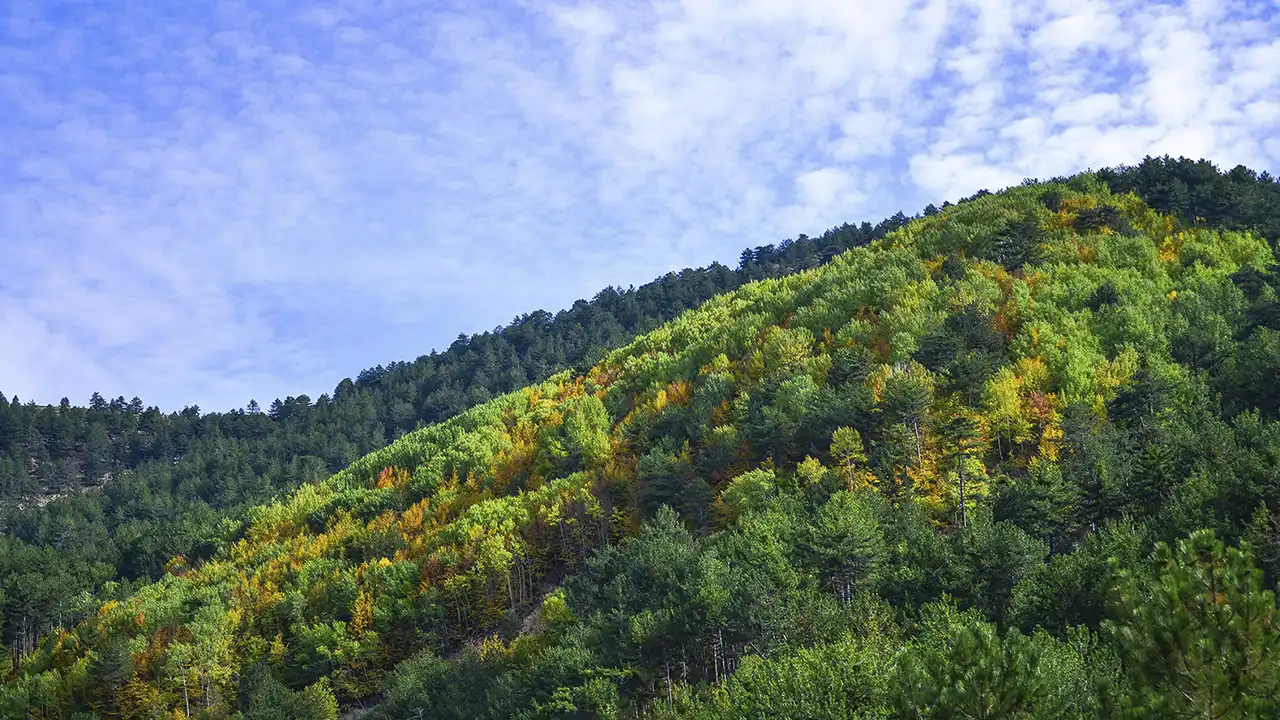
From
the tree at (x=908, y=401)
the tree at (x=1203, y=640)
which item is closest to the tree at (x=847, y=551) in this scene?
the tree at (x=908, y=401)

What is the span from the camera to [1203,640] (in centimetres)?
1805

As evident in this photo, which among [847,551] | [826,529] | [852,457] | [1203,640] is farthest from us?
[852,457]

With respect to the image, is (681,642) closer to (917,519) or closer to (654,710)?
(654,710)

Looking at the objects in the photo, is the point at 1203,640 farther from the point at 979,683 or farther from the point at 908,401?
the point at 908,401

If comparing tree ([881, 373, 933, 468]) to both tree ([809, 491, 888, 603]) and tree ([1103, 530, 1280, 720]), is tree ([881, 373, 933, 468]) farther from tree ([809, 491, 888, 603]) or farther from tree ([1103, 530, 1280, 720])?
tree ([1103, 530, 1280, 720])

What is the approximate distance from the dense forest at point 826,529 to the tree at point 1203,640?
6 centimetres

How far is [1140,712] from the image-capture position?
18.6 meters

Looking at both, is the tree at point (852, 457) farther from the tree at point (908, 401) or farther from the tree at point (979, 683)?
the tree at point (979, 683)

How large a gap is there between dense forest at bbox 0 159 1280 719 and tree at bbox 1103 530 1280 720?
0.21 feet

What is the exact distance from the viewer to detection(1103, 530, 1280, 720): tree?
1802cm

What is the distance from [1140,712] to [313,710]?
244 ft

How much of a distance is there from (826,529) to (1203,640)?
44069 millimetres

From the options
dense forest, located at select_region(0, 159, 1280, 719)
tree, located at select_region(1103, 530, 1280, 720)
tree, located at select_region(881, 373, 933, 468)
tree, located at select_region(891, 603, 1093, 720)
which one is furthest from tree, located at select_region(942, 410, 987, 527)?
tree, located at select_region(1103, 530, 1280, 720)

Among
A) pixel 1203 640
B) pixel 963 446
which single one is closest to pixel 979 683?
pixel 1203 640
